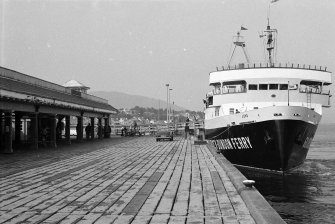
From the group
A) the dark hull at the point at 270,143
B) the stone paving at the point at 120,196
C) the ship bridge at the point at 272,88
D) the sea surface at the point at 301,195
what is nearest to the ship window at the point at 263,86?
the ship bridge at the point at 272,88

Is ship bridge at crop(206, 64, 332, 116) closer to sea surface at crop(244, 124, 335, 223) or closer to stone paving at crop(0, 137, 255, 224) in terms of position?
sea surface at crop(244, 124, 335, 223)

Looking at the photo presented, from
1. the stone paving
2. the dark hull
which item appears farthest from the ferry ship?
the stone paving

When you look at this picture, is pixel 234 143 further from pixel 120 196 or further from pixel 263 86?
pixel 120 196

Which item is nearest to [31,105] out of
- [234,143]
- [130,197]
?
[234,143]

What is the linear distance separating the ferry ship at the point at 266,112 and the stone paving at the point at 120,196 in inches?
358

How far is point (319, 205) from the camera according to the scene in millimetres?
14703

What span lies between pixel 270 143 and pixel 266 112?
1.65 m

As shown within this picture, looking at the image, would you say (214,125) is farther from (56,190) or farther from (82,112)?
(56,190)

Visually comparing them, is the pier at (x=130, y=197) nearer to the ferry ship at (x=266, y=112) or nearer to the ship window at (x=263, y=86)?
the ferry ship at (x=266, y=112)

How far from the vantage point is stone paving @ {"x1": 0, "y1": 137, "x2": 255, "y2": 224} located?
6.41m

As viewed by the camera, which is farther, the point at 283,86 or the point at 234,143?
the point at 283,86

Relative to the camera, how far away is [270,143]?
69.2 feet

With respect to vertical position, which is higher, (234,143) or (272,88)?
(272,88)

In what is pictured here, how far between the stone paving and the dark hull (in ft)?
29.2
